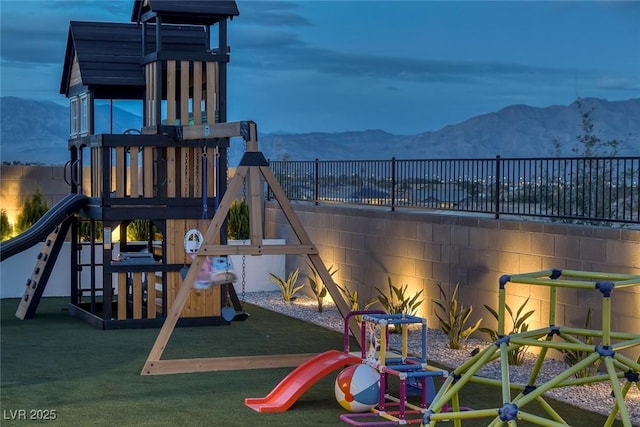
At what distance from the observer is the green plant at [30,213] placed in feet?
70.2

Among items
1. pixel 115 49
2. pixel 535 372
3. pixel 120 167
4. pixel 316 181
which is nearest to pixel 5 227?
pixel 316 181

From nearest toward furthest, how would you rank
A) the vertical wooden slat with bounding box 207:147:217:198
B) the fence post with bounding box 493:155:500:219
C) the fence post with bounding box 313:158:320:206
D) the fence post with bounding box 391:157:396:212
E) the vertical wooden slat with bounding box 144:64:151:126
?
the fence post with bounding box 493:155:500:219, the vertical wooden slat with bounding box 207:147:217:198, the vertical wooden slat with bounding box 144:64:151:126, the fence post with bounding box 391:157:396:212, the fence post with bounding box 313:158:320:206

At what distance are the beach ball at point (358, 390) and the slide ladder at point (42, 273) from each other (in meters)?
7.55

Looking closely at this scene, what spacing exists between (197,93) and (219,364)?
4833mm

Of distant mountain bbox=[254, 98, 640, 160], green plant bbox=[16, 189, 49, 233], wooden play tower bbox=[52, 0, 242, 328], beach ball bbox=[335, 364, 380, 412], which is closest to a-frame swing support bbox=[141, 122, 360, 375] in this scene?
beach ball bbox=[335, 364, 380, 412]

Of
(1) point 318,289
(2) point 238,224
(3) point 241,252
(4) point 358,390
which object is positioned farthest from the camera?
(2) point 238,224

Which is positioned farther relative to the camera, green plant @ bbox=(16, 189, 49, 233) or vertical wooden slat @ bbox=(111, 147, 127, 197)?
green plant @ bbox=(16, 189, 49, 233)

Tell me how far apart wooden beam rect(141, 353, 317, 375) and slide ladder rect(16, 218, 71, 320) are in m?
5.01

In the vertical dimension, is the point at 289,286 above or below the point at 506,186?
below

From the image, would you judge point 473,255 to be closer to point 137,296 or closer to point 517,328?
point 517,328

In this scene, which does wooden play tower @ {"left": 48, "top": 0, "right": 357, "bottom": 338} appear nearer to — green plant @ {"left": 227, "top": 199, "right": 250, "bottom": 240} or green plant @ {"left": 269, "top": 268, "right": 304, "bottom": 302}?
green plant @ {"left": 269, "top": 268, "right": 304, "bottom": 302}

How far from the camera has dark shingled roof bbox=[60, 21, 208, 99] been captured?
14.9m

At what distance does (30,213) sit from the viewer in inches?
844

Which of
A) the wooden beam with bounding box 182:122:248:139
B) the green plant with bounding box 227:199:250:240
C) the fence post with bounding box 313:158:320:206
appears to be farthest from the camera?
the green plant with bounding box 227:199:250:240
